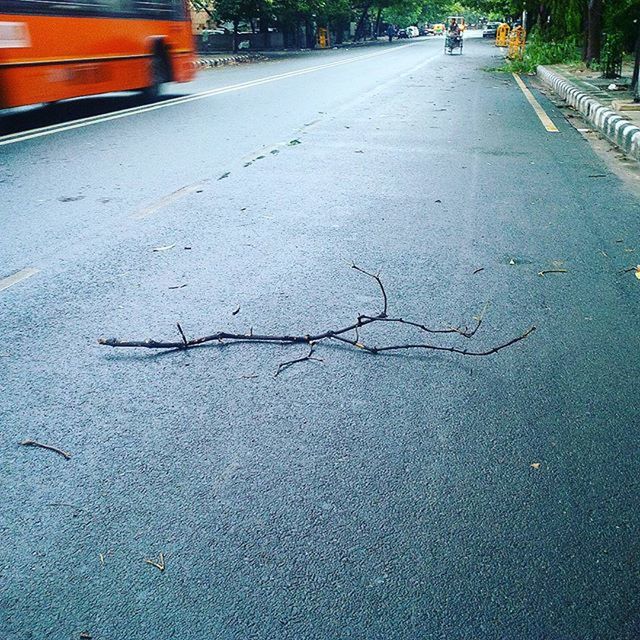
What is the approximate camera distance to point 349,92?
15172 mm

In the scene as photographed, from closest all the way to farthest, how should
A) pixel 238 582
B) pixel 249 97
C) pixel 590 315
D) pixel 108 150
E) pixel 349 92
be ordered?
pixel 238 582 → pixel 590 315 → pixel 108 150 → pixel 249 97 → pixel 349 92

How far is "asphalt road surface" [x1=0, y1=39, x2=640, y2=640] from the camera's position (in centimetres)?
176

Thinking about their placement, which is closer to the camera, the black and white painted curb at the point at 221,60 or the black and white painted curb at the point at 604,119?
the black and white painted curb at the point at 604,119

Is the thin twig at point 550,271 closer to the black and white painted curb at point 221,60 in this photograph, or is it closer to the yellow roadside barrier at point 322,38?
the black and white painted curb at point 221,60

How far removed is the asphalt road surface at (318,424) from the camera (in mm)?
1757

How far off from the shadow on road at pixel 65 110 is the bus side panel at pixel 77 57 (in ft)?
1.49

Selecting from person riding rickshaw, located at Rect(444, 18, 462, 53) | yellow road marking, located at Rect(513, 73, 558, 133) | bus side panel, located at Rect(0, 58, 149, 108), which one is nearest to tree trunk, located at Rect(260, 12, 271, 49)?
person riding rickshaw, located at Rect(444, 18, 462, 53)

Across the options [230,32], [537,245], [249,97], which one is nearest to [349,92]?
[249,97]

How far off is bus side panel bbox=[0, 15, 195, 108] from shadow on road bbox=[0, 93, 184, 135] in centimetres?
45

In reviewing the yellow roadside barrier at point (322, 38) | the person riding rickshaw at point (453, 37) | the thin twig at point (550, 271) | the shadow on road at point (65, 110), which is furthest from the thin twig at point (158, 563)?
the yellow roadside barrier at point (322, 38)

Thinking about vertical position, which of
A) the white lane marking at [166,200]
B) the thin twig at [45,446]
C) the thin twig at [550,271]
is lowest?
the white lane marking at [166,200]

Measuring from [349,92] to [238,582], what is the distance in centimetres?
1460

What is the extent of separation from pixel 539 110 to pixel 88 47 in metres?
7.82

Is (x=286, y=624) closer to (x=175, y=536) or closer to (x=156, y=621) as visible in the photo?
(x=156, y=621)
